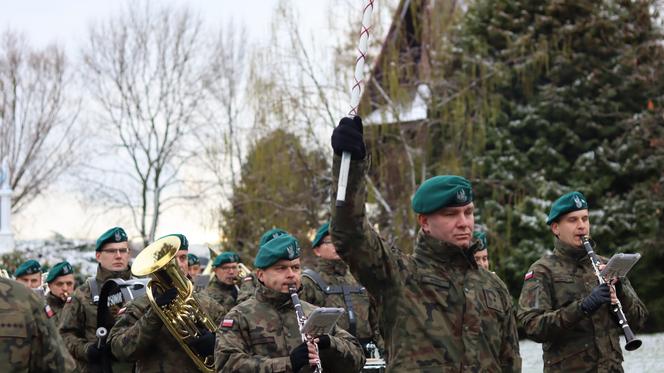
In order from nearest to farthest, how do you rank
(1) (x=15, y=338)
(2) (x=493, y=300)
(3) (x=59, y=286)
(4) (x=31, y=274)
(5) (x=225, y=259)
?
(1) (x=15, y=338)
(2) (x=493, y=300)
(3) (x=59, y=286)
(4) (x=31, y=274)
(5) (x=225, y=259)

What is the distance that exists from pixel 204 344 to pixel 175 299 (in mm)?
414

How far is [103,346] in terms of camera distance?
9.04 meters

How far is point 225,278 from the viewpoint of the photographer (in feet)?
49.5

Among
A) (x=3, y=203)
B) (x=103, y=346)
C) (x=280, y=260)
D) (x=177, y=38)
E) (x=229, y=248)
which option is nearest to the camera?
(x=280, y=260)

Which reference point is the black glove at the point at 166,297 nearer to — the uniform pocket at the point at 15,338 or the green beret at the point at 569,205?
the green beret at the point at 569,205

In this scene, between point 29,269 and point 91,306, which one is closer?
point 91,306

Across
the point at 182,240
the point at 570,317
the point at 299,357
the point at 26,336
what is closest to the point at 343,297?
the point at 182,240

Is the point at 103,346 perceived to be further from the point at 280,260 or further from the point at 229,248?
the point at 229,248

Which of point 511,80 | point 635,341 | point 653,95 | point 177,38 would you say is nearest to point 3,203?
point 177,38

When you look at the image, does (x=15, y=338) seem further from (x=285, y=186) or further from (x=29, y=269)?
(x=285, y=186)

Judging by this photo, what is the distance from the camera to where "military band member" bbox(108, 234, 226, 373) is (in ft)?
27.3

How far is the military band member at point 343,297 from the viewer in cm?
1006

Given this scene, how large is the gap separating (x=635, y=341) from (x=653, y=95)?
57.9ft

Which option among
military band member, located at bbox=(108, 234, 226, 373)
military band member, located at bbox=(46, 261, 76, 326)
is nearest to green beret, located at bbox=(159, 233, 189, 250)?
Answer: military band member, located at bbox=(108, 234, 226, 373)
